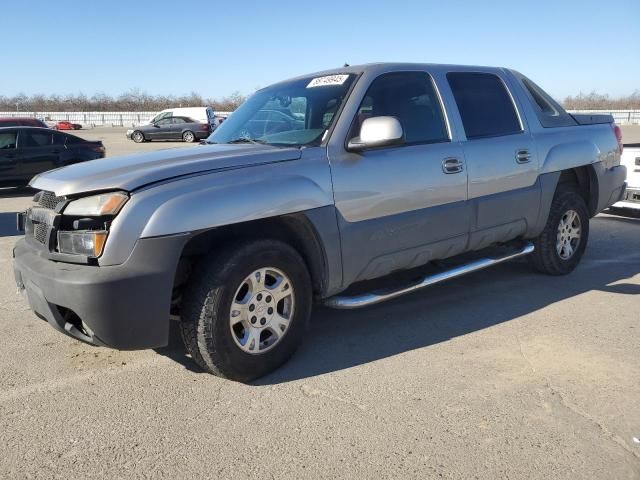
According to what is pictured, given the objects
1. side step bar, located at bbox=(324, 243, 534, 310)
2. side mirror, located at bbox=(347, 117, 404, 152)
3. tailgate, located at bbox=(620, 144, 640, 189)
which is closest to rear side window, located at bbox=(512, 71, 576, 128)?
side step bar, located at bbox=(324, 243, 534, 310)

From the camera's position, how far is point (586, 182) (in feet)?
19.2

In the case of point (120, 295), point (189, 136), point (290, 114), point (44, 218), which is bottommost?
point (120, 295)

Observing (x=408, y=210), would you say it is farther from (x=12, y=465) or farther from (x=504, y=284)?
(x=12, y=465)

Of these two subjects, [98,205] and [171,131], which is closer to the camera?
[98,205]

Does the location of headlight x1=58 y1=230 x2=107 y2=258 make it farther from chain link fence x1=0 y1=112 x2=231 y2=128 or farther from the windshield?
chain link fence x1=0 y1=112 x2=231 y2=128

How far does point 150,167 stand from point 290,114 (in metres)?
1.28

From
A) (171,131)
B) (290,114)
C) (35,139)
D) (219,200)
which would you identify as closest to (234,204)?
(219,200)

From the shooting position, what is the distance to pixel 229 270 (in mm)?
3217

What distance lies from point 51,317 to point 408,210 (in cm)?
236

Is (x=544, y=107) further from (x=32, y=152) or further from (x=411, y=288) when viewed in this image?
(x=32, y=152)

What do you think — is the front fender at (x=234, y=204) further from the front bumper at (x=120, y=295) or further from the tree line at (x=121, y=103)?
the tree line at (x=121, y=103)

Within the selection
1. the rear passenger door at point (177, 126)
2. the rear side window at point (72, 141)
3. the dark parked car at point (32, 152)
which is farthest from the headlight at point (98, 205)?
the rear passenger door at point (177, 126)

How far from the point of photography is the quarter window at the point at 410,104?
4.15 m

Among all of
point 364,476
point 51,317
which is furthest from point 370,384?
point 51,317
